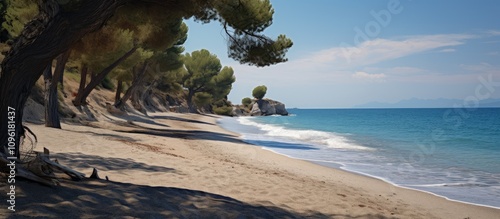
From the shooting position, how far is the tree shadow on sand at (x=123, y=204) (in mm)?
3996

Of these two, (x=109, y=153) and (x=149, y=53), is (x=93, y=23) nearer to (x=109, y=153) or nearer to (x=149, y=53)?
(x=109, y=153)

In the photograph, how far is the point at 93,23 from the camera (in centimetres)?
542

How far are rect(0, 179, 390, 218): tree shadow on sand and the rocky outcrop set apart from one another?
105718 mm

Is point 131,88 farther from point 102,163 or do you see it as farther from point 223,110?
point 223,110

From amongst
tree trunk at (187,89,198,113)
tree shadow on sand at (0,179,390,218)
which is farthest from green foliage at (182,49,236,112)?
tree shadow on sand at (0,179,390,218)

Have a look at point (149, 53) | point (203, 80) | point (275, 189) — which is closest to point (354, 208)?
point (275, 189)

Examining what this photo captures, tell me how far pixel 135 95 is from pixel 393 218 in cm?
4120

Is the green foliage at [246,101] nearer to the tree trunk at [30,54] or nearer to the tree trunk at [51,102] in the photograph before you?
the tree trunk at [51,102]

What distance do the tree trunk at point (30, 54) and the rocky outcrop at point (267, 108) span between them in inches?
4187

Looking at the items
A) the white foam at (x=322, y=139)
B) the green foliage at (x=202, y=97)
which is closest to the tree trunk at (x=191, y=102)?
the green foliage at (x=202, y=97)

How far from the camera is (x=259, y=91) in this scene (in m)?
118

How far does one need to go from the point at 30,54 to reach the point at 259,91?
11284 centimetres

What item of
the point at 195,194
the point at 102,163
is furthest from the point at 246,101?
the point at 195,194

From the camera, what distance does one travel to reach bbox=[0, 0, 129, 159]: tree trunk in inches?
192
